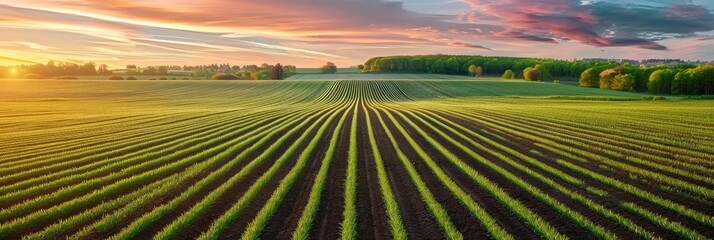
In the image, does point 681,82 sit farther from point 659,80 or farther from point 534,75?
point 534,75

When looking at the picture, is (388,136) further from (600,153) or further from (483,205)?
(483,205)

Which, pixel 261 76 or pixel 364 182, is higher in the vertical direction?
pixel 364 182

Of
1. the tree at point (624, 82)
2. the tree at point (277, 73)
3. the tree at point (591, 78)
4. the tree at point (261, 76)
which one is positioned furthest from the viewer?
the tree at point (277, 73)

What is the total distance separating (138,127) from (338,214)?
68.2 feet

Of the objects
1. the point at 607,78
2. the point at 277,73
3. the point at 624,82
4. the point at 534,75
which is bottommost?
the point at 624,82

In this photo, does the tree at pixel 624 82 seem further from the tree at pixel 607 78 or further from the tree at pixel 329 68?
the tree at pixel 329 68

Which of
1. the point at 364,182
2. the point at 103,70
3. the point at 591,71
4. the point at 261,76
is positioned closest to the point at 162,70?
the point at 103,70

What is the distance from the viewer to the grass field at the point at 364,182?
30.5ft

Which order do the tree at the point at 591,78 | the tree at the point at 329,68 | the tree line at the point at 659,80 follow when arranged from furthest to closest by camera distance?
the tree at the point at 329,68 < the tree at the point at 591,78 < the tree line at the point at 659,80

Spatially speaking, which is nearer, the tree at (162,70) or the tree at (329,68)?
the tree at (162,70)

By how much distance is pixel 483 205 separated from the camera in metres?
10.7

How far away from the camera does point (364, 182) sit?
13.2m

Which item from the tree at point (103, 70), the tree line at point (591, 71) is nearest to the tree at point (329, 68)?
the tree line at point (591, 71)

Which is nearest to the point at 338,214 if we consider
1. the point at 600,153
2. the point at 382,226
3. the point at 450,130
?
the point at 382,226
